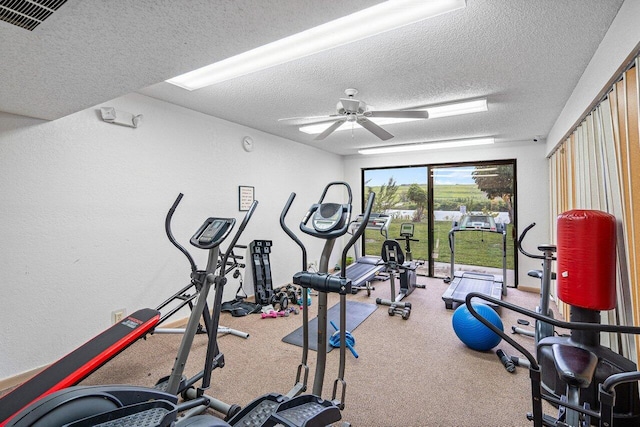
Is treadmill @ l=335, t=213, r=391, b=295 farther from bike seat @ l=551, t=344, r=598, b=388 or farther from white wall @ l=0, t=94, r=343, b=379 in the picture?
bike seat @ l=551, t=344, r=598, b=388

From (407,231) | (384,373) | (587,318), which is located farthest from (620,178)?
(407,231)

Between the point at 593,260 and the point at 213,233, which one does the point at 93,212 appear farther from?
the point at 593,260

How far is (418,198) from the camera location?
20.4ft

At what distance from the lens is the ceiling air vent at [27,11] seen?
110 centimetres

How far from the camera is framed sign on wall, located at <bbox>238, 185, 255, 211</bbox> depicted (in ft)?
13.9

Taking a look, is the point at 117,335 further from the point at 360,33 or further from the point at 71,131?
the point at 360,33

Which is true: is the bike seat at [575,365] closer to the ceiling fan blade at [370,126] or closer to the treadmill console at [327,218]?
the treadmill console at [327,218]

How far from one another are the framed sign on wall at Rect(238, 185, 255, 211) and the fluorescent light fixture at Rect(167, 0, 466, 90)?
194 cm

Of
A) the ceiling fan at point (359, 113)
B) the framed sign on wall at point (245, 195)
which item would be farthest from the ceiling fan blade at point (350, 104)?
the framed sign on wall at point (245, 195)

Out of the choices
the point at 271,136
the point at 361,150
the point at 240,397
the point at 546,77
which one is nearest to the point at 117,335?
the point at 240,397

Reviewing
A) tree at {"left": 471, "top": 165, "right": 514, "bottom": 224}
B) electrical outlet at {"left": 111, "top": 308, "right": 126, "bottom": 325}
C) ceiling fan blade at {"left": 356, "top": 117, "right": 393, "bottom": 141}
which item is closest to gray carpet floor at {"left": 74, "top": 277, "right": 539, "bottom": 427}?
electrical outlet at {"left": 111, "top": 308, "right": 126, "bottom": 325}

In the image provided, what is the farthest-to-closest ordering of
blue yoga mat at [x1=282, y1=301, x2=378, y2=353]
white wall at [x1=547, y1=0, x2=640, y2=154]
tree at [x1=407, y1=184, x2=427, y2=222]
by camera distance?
tree at [x1=407, y1=184, x2=427, y2=222] → blue yoga mat at [x1=282, y1=301, x2=378, y2=353] → white wall at [x1=547, y1=0, x2=640, y2=154]

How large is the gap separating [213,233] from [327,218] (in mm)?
858

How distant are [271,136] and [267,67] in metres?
2.54
